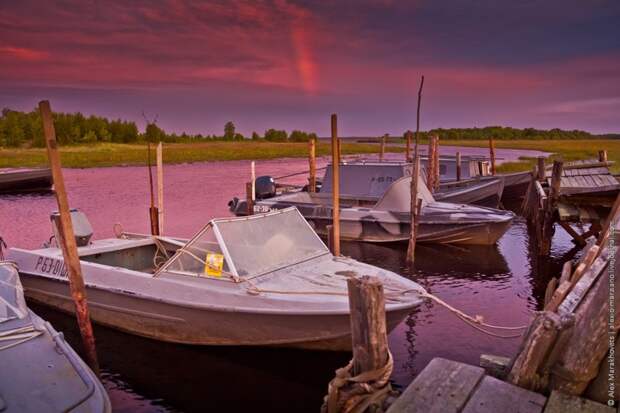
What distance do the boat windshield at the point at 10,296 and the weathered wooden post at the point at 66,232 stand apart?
0.89 metres

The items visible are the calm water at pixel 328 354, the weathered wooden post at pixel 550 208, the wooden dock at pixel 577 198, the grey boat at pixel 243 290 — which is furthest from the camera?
the weathered wooden post at pixel 550 208

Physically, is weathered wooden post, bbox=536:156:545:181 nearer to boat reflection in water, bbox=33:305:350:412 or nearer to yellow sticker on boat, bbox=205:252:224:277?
boat reflection in water, bbox=33:305:350:412

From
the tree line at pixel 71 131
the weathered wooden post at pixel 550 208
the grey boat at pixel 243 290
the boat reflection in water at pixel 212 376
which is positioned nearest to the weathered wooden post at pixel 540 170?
the weathered wooden post at pixel 550 208

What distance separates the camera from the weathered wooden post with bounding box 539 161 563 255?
46.7 ft

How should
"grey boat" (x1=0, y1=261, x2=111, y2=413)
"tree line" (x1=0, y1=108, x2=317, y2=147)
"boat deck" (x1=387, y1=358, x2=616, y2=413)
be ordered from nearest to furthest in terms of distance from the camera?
1. "boat deck" (x1=387, y1=358, x2=616, y2=413)
2. "grey boat" (x1=0, y1=261, x2=111, y2=413)
3. "tree line" (x1=0, y1=108, x2=317, y2=147)

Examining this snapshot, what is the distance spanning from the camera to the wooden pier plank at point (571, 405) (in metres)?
3.68

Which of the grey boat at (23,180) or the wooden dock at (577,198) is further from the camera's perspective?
the grey boat at (23,180)

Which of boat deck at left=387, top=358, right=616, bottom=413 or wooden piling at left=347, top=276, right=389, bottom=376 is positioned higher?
wooden piling at left=347, top=276, right=389, bottom=376

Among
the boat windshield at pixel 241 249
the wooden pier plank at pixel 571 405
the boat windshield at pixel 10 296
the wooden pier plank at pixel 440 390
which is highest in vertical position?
the boat windshield at pixel 241 249

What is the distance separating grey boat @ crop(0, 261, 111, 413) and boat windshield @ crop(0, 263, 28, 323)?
0.01m

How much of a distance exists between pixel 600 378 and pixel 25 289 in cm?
1140

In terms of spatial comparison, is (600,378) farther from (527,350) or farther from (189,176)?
(189,176)

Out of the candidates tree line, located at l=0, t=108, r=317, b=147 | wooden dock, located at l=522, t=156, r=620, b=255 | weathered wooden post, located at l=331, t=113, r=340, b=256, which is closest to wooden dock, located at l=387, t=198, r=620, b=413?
weathered wooden post, located at l=331, t=113, r=340, b=256

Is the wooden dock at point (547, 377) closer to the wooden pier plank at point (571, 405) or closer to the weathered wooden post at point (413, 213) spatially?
the wooden pier plank at point (571, 405)
